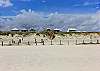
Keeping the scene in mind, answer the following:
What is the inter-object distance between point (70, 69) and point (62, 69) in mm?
381

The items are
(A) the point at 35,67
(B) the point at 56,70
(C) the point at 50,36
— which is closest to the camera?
(B) the point at 56,70

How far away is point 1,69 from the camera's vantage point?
12.2 metres

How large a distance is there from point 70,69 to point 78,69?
376mm

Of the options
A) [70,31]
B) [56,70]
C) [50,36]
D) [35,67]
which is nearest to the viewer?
[56,70]

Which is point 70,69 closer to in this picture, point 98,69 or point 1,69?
point 98,69

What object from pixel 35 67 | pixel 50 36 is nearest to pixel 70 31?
pixel 50 36

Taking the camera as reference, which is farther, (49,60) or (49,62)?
(49,60)

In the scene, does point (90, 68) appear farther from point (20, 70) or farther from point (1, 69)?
point (1, 69)

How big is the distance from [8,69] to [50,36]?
88.8 ft

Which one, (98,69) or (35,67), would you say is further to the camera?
(35,67)

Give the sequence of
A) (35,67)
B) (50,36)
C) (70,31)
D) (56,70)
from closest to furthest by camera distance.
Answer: (56,70) → (35,67) → (50,36) → (70,31)

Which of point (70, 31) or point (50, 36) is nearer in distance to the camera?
point (50, 36)

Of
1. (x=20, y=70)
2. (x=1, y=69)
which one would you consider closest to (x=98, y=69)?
(x=20, y=70)

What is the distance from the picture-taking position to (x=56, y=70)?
11844 mm
